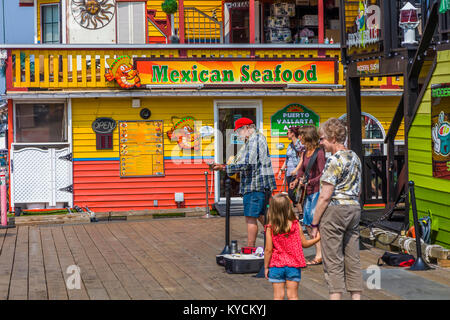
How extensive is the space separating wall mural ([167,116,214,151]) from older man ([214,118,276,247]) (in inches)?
288

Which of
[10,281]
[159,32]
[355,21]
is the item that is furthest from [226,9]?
[10,281]

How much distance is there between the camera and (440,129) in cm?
945

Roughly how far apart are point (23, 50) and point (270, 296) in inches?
397

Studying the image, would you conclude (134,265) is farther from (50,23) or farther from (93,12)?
(50,23)

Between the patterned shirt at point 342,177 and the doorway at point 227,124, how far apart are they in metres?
9.80

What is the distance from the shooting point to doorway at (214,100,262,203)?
16.3 meters

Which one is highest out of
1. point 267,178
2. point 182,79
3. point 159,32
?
point 159,32

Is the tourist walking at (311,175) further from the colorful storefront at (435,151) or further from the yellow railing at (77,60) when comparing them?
the yellow railing at (77,60)

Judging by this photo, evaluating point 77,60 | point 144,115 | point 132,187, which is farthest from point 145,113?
point 77,60

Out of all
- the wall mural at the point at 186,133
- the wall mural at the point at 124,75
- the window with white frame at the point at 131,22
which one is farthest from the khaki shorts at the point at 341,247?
the window with white frame at the point at 131,22

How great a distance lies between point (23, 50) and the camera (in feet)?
50.7

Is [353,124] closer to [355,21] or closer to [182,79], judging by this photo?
[355,21]

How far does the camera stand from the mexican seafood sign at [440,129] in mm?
9266

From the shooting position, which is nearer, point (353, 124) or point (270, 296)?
point (270, 296)
